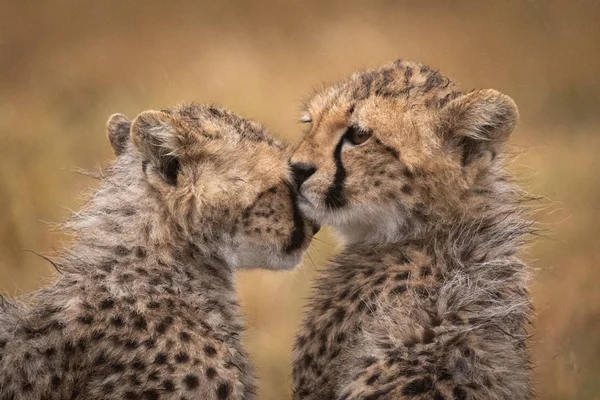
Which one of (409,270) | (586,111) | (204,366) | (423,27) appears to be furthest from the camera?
(423,27)

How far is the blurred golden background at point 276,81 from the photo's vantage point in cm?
456

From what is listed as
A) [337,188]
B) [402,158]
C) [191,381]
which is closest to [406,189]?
[402,158]

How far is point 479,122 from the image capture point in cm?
321

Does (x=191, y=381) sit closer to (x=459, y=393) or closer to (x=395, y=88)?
(x=459, y=393)

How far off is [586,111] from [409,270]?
1933mm

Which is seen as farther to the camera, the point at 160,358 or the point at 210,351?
the point at 210,351

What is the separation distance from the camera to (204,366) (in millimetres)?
2871

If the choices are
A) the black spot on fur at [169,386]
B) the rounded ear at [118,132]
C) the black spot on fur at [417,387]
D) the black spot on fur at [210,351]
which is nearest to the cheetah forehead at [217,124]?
the rounded ear at [118,132]

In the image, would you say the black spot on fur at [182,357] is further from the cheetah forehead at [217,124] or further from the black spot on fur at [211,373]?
the cheetah forehead at [217,124]

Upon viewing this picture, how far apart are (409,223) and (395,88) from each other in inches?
17.0

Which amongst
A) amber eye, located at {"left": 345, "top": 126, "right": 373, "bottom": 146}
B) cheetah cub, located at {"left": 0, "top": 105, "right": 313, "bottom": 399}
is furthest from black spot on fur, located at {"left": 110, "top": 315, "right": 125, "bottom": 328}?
amber eye, located at {"left": 345, "top": 126, "right": 373, "bottom": 146}

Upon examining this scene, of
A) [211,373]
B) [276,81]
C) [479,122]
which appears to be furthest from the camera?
[276,81]

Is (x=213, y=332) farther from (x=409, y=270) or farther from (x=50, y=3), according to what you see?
(x=50, y=3)

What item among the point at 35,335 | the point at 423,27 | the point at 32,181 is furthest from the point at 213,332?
the point at 423,27
